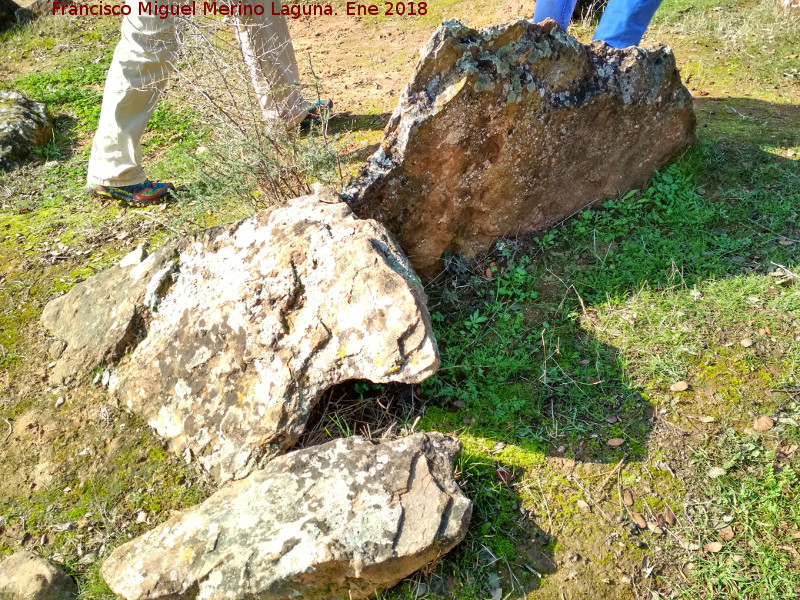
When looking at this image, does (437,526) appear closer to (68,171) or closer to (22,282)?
(22,282)

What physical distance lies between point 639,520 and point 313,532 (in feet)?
4.11

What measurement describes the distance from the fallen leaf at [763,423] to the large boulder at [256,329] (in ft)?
4.65

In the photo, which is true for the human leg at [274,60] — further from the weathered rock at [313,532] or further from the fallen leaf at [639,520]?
the fallen leaf at [639,520]

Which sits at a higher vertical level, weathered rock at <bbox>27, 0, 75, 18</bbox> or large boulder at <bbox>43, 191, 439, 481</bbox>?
weathered rock at <bbox>27, 0, 75, 18</bbox>

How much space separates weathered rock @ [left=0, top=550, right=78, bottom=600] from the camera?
2.31 m

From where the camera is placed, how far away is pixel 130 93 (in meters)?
4.02

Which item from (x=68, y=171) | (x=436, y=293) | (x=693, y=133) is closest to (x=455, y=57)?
(x=436, y=293)

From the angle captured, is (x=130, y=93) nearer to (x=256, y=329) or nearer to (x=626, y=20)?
(x=256, y=329)

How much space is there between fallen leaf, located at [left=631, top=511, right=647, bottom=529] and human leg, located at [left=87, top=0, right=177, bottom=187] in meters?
3.61

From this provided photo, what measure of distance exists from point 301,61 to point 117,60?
3019mm

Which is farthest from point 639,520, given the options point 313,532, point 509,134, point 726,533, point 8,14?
point 8,14

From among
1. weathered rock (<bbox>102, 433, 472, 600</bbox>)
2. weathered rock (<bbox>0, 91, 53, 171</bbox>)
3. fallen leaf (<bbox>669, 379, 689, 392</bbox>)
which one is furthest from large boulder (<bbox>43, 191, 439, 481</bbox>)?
weathered rock (<bbox>0, 91, 53, 171</bbox>)

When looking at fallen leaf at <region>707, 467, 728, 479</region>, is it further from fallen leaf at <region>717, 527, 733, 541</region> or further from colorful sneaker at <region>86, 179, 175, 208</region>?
colorful sneaker at <region>86, 179, 175, 208</region>

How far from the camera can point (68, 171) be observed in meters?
4.96
